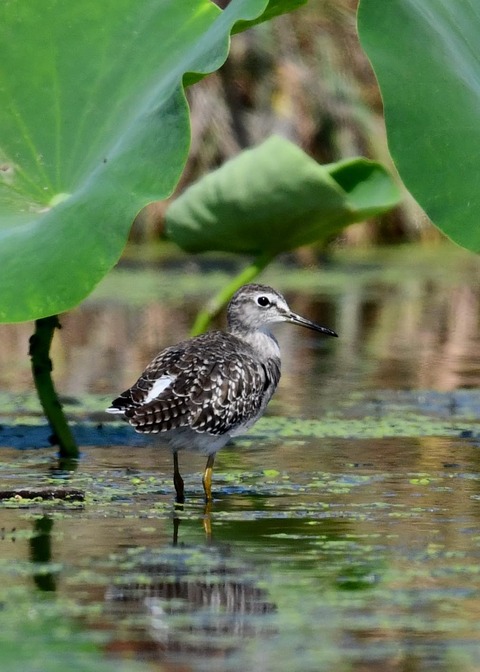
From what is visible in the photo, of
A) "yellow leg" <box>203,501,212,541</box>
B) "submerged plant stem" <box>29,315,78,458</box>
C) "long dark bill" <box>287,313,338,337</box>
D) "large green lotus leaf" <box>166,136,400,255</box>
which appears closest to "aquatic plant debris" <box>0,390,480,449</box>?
"submerged plant stem" <box>29,315,78,458</box>

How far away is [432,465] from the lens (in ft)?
23.7

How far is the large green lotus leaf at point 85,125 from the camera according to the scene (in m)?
6.26

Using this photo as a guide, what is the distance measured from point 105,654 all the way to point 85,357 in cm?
704

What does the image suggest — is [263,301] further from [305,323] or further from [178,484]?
[178,484]

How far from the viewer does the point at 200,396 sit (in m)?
6.72

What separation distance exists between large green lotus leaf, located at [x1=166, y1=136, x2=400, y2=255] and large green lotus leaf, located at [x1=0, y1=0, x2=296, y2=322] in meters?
1.34

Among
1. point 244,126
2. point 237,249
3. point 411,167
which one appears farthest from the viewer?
point 244,126

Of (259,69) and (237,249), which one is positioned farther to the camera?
(259,69)

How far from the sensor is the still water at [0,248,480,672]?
4.35m

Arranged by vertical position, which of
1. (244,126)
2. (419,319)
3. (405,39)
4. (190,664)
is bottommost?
(190,664)

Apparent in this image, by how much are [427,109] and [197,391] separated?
4.74 feet

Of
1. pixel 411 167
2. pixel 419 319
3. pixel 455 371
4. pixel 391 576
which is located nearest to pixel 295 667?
pixel 391 576

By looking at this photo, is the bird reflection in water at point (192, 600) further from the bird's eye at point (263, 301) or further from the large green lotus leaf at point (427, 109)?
the bird's eye at point (263, 301)

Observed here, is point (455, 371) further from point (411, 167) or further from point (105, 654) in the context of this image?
point (105, 654)
